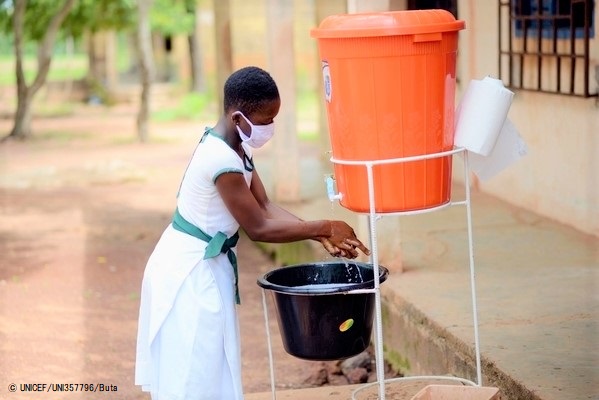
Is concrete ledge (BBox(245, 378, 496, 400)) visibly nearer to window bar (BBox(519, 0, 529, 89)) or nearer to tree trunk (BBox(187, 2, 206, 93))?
window bar (BBox(519, 0, 529, 89))

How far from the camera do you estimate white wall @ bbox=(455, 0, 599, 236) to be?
711 centimetres

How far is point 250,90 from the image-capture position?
3443mm

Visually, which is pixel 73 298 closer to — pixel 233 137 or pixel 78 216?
pixel 78 216

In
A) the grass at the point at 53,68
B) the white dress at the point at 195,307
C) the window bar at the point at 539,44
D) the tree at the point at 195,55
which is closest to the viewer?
the white dress at the point at 195,307

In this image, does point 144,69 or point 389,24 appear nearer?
A: point 389,24

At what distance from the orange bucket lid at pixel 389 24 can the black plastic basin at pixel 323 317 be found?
2.85 feet

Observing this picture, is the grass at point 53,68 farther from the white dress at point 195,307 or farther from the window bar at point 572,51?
the white dress at point 195,307

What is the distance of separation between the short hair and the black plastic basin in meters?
0.66

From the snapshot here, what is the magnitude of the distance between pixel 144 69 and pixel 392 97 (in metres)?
16.5

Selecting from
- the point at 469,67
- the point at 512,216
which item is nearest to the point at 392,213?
the point at 512,216

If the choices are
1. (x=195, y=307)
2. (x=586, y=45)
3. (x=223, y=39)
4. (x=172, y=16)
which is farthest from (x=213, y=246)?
(x=172, y=16)

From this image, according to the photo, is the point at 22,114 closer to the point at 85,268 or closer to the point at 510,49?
the point at 85,268

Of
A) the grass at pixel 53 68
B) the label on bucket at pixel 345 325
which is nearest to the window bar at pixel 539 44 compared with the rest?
the label on bucket at pixel 345 325

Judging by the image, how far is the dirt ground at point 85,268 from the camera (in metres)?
6.18
